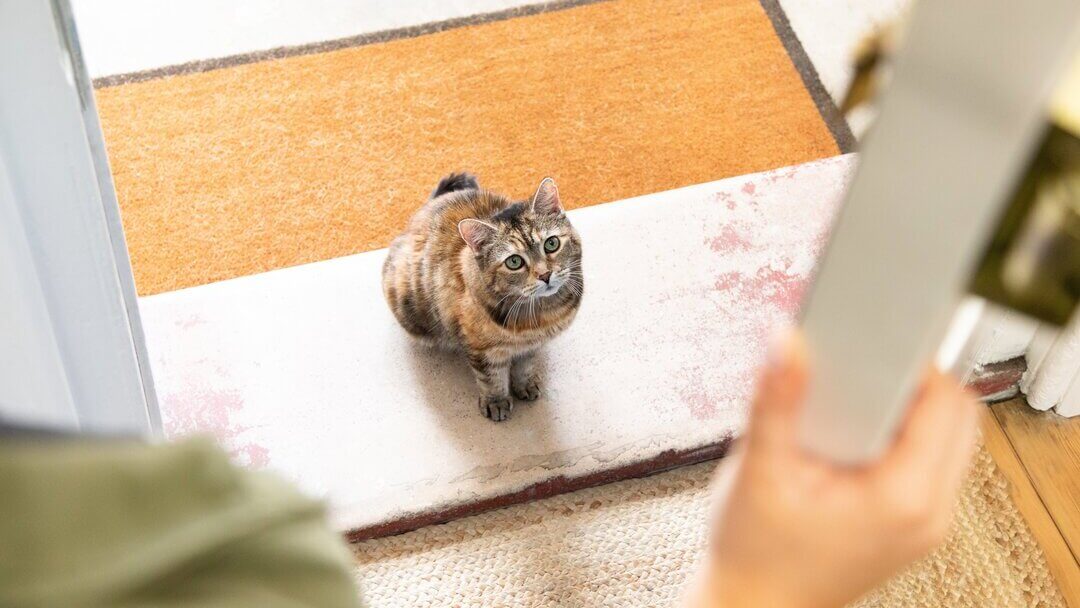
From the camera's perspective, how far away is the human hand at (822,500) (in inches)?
12.9

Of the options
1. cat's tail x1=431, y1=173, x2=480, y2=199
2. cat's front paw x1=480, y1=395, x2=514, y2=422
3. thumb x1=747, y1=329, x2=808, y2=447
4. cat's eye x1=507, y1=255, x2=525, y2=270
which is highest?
cat's tail x1=431, y1=173, x2=480, y2=199

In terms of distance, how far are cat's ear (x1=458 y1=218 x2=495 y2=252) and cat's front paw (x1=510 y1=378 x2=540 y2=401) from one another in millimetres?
227

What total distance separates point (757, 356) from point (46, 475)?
1.20m

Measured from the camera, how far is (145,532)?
1.20 ft

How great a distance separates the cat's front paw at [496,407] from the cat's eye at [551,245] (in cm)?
23

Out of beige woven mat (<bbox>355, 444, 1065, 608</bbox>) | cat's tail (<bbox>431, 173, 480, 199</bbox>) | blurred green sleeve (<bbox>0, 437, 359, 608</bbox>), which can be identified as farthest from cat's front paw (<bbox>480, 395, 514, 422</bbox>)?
blurred green sleeve (<bbox>0, 437, 359, 608</bbox>)

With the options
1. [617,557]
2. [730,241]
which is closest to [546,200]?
[730,241]

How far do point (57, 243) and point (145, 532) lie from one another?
67cm

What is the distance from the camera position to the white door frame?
2.64 feet

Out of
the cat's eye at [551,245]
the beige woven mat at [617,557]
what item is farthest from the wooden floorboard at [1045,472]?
the cat's eye at [551,245]

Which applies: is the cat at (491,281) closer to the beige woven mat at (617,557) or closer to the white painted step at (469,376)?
the white painted step at (469,376)

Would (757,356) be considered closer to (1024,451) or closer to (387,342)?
(1024,451)

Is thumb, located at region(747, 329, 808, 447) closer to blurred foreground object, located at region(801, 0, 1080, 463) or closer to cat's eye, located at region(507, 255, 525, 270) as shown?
blurred foreground object, located at region(801, 0, 1080, 463)

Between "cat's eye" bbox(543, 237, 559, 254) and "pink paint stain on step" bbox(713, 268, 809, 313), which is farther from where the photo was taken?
"pink paint stain on step" bbox(713, 268, 809, 313)
